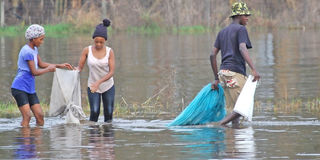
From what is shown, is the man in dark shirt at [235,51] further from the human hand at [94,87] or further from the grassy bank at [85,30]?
the grassy bank at [85,30]

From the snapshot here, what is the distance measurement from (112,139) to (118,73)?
36.0 ft

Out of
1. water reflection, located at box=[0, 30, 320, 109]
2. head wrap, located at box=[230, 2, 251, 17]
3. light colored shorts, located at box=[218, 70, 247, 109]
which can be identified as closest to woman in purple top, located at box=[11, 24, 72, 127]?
light colored shorts, located at box=[218, 70, 247, 109]

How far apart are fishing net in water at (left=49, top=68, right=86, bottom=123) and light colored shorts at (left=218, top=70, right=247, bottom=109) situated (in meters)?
2.03

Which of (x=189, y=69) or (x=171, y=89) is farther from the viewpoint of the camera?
(x=189, y=69)

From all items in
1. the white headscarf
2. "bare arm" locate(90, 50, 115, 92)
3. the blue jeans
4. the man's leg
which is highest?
the white headscarf

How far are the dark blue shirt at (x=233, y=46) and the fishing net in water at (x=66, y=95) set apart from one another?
210cm

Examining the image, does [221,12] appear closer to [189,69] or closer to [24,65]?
[189,69]

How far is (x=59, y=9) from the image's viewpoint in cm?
4894

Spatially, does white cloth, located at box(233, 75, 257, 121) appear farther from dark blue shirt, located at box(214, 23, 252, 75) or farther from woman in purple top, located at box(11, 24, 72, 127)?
woman in purple top, located at box(11, 24, 72, 127)

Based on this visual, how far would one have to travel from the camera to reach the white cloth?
10266mm

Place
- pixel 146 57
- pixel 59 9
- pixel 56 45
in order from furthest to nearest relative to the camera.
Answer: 1. pixel 59 9
2. pixel 56 45
3. pixel 146 57

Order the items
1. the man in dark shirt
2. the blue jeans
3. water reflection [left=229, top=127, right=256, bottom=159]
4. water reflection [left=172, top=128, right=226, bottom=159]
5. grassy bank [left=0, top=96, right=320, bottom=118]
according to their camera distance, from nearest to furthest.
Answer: water reflection [left=229, top=127, right=256, bottom=159] → water reflection [left=172, top=128, right=226, bottom=159] → the man in dark shirt → the blue jeans → grassy bank [left=0, top=96, right=320, bottom=118]

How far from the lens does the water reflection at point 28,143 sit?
8383mm

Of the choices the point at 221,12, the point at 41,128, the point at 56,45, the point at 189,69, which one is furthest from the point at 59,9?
the point at 41,128
